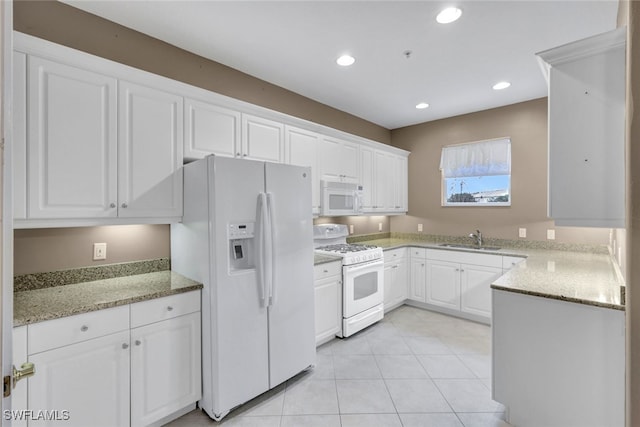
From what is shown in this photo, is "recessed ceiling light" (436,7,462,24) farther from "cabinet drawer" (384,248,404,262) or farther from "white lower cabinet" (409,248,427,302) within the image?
"white lower cabinet" (409,248,427,302)

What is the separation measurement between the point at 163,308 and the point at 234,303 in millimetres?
441

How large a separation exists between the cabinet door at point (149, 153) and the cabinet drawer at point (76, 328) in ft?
2.21

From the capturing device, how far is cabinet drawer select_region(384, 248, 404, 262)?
3.90 metres

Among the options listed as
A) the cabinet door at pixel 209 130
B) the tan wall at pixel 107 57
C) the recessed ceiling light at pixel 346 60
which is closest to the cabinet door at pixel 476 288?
the recessed ceiling light at pixel 346 60

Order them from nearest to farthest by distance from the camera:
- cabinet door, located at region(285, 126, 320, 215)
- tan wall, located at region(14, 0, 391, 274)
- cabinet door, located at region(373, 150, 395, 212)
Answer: tan wall, located at region(14, 0, 391, 274)
cabinet door, located at region(285, 126, 320, 215)
cabinet door, located at region(373, 150, 395, 212)

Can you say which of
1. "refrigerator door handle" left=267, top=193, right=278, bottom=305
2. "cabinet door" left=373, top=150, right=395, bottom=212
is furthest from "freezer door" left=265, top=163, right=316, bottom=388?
"cabinet door" left=373, top=150, right=395, bottom=212

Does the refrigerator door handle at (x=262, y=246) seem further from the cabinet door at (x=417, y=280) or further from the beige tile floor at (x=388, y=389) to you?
the cabinet door at (x=417, y=280)

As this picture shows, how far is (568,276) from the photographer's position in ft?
7.29

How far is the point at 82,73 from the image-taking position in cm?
185

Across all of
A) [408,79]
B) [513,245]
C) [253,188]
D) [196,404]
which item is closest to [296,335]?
[196,404]

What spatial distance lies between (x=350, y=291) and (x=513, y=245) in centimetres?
239

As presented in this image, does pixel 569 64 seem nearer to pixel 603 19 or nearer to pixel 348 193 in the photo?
pixel 603 19

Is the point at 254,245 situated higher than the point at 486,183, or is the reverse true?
the point at 486,183

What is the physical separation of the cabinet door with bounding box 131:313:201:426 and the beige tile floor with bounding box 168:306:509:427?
0.21m
